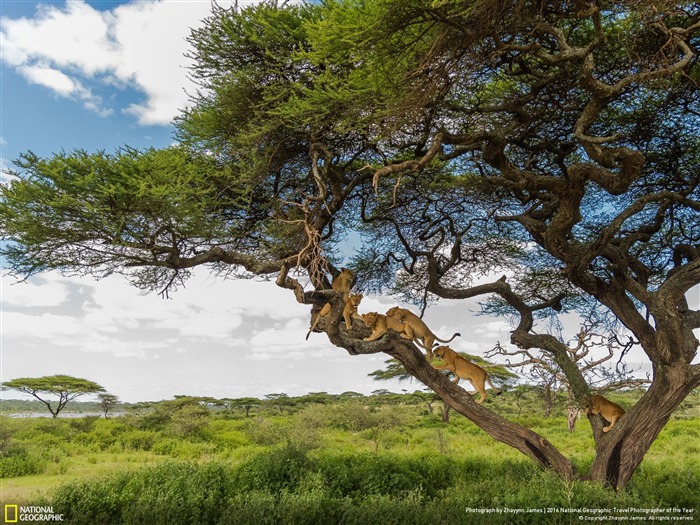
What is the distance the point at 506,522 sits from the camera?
506cm

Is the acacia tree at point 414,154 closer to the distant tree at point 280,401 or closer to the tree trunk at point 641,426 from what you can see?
the tree trunk at point 641,426

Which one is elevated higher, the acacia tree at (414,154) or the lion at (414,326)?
the acacia tree at (414,154)

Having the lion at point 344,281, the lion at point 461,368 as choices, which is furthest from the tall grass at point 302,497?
the lion at point 344,281

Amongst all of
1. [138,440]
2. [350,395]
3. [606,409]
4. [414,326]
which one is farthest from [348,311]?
[350,395]

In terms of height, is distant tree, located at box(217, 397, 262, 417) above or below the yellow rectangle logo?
below

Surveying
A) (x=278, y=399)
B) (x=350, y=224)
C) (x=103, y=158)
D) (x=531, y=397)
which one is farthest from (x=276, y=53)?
(x=278, y=399)

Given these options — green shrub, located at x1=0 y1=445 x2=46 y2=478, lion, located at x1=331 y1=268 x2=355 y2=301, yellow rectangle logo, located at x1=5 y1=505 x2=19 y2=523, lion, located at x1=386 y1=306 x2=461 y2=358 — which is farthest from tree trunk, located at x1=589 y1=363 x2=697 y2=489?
green shrub, located at x1=0 y1=445 x2=46 y2=478

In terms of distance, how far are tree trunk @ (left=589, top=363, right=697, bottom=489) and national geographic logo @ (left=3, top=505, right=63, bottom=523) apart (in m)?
6.73

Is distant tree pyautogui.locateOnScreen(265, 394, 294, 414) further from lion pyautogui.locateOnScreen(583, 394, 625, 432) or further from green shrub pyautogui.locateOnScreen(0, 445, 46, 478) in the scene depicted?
lion pyautogui.locateOnScreen(583, 394, 625, 432)

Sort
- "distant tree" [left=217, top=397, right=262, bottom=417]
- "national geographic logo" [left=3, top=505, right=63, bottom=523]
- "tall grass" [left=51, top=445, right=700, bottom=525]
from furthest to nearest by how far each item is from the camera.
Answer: "distant tree" [left=217, top=397, right=262, bottom=417] < "national geographic logo" [left=3, top=505, right=63, bottom=523] < "tall grass" [left=51, top=445, right=700, bottom=525]

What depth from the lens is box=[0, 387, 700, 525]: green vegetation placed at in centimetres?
548

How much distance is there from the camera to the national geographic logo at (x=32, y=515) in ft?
17.8

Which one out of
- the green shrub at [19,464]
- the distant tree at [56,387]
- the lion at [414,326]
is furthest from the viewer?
the distant tree at [56,387]

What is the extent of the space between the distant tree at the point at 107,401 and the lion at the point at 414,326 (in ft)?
75.2
